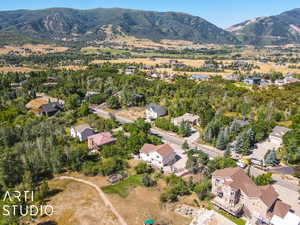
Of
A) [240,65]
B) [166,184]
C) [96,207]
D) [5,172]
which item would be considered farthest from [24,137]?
[240,65]

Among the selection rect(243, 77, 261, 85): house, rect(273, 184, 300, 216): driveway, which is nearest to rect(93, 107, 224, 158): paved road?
rect(273, 184, 300, 216): driveway

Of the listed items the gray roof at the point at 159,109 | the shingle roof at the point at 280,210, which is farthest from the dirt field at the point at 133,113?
the shingle roof at the point at 280,210

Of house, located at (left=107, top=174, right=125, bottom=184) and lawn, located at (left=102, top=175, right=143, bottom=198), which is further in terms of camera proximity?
house, located at (left=107, top=174, right=125, bottom=184)

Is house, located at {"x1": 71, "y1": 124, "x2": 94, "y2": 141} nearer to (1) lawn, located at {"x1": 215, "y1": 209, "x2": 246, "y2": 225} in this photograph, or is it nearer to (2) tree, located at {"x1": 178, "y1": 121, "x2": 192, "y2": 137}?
(2) tree, located at {"x1": 178, "y1": 121, "x2": 192, "y2": 137}

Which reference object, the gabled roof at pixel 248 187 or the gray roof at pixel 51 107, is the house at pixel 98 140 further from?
the gray roof at pixel 51 107

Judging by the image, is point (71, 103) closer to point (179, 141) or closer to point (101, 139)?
point (101, 139)

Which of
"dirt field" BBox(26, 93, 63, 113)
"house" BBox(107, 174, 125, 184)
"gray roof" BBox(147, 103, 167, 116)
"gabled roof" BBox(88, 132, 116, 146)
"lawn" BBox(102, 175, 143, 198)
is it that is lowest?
"lawn" BBox(102, 175, 143, 198)
